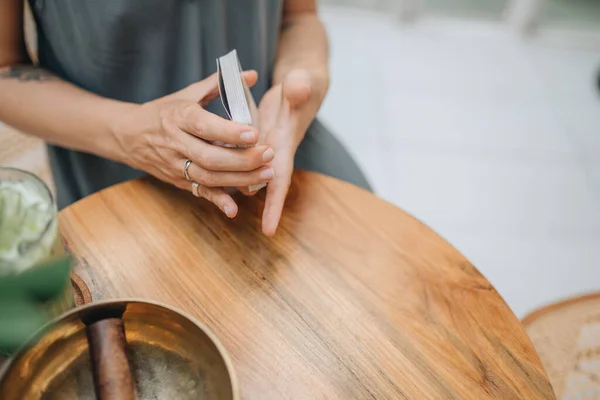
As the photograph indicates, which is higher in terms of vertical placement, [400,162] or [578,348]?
[578,348]

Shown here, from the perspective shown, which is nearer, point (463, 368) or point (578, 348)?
point (463, 368)

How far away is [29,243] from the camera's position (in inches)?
19.7

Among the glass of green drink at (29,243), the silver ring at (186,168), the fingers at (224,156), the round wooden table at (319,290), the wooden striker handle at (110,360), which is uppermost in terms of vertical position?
the glass of green drink at (29,243)

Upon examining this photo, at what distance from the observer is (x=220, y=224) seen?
785 mm

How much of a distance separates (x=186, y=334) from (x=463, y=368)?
1.05 ft

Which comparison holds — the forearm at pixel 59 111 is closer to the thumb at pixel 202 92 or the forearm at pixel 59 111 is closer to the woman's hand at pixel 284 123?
the thumb at pixel 202 92

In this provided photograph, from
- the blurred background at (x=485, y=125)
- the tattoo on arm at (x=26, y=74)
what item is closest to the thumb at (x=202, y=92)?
the tattoo on arm at (x=26, y=74)

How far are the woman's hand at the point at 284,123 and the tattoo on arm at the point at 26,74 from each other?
36 cm

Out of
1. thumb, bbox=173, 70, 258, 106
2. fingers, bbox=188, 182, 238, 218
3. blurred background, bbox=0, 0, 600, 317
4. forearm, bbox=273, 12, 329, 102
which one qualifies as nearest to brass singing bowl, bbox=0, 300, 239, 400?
fingers, bbox=188, 182, 238, 218

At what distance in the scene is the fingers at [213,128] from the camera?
71 centimetres

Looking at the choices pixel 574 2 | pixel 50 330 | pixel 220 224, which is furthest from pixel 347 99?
pixel 50 330

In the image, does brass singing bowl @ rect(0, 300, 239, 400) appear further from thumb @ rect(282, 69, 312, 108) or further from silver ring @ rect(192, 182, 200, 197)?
thumb @ rect(282, 69, 312, 108)

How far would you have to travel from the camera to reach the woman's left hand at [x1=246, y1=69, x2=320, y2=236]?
0.78 meters

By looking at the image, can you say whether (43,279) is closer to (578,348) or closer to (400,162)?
(578,348)
